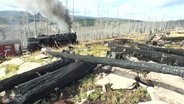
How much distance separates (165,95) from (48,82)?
4049 mm

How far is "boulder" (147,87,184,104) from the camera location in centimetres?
647

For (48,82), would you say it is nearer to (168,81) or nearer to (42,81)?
(42,81)

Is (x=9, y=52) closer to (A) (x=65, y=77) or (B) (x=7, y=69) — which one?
(B) (x=7, y=69)

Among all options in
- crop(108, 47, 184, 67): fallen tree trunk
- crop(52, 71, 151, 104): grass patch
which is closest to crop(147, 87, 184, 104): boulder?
crop(52, 71, 151, 104): grass patch

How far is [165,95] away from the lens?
22.2 ft

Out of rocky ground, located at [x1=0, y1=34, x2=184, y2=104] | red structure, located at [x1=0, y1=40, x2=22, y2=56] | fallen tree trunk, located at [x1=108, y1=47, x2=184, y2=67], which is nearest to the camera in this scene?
rocky ground, located at [x1=0, y1=34, x2=184, y2=104]

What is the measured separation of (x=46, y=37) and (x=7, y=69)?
12.2 meters

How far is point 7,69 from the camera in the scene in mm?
12445

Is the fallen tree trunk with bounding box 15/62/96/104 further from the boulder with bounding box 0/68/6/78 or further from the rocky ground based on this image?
the boulder with bounding box 0/68/6/78

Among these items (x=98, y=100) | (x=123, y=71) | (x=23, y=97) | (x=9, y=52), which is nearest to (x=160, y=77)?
(x=123, y=71)

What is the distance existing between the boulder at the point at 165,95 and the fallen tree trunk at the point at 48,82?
3.07 meters

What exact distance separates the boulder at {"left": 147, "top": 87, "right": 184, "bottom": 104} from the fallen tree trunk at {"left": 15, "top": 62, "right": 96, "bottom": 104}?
307 centimetres

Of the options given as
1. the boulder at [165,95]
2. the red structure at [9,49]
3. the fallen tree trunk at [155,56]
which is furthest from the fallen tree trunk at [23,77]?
the red structure at [9,49]

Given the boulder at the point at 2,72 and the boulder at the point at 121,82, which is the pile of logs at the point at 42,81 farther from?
the boulder at the point at 2,72
